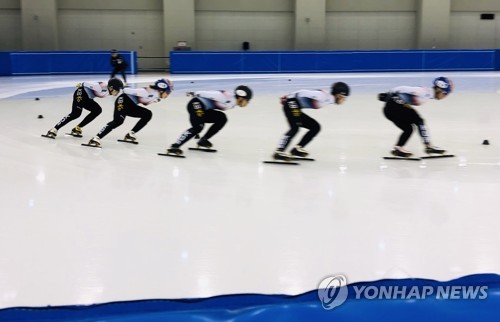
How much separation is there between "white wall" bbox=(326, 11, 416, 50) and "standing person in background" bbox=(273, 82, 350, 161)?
21833mm

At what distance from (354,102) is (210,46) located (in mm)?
15904

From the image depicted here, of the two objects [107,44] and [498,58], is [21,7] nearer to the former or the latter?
[107,44]

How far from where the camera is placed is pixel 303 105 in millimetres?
5438

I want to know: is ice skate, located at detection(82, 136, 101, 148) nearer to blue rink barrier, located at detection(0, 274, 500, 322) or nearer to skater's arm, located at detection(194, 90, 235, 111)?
skater's arm, located at detection(194, 90, 235, 111)

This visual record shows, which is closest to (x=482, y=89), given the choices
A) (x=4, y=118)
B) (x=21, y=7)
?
(x=4, y=118)

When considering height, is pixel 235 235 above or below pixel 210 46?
below

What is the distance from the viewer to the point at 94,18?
2578 centimetres

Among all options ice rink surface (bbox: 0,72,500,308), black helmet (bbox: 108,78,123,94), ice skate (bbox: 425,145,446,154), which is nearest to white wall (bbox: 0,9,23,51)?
ice rink surface (bbox: 0,72,500,308)

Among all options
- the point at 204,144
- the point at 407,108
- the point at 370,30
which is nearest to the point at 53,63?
the point at 370,30

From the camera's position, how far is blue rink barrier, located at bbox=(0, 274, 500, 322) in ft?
7.19

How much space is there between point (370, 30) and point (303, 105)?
22743mm

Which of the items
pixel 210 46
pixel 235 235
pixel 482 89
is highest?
pixel 210 46

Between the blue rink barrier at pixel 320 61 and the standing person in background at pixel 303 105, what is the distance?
17701 millimetres

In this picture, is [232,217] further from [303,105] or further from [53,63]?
[53,63]
